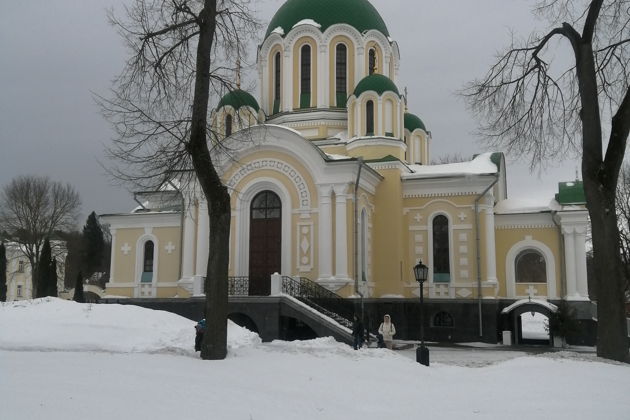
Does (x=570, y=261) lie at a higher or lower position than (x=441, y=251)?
lower

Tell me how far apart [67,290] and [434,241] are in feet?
119

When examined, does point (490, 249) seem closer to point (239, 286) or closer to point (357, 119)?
point (357, 119)

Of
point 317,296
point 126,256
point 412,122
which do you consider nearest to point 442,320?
point 317,296

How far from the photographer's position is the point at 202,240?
21.6 metres

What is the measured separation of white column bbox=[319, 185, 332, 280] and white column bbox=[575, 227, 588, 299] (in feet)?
30.1

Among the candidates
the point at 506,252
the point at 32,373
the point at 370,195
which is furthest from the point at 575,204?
the point at 32,373

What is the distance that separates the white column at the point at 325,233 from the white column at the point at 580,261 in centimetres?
918

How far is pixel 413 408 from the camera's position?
813cm

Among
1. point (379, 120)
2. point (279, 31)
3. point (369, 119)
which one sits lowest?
point (379, 120)

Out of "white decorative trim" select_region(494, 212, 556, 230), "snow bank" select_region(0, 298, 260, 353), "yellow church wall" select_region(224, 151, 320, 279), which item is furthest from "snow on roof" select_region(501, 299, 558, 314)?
"snow bank" select_region(0, 298, 260, 353)

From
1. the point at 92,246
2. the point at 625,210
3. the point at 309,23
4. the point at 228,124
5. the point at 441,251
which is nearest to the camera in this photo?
the point at 441,251

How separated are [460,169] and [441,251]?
3161mm

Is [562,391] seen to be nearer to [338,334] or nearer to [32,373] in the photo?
[32,373]

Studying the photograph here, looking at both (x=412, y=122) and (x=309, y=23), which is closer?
(x=309, y=23)
